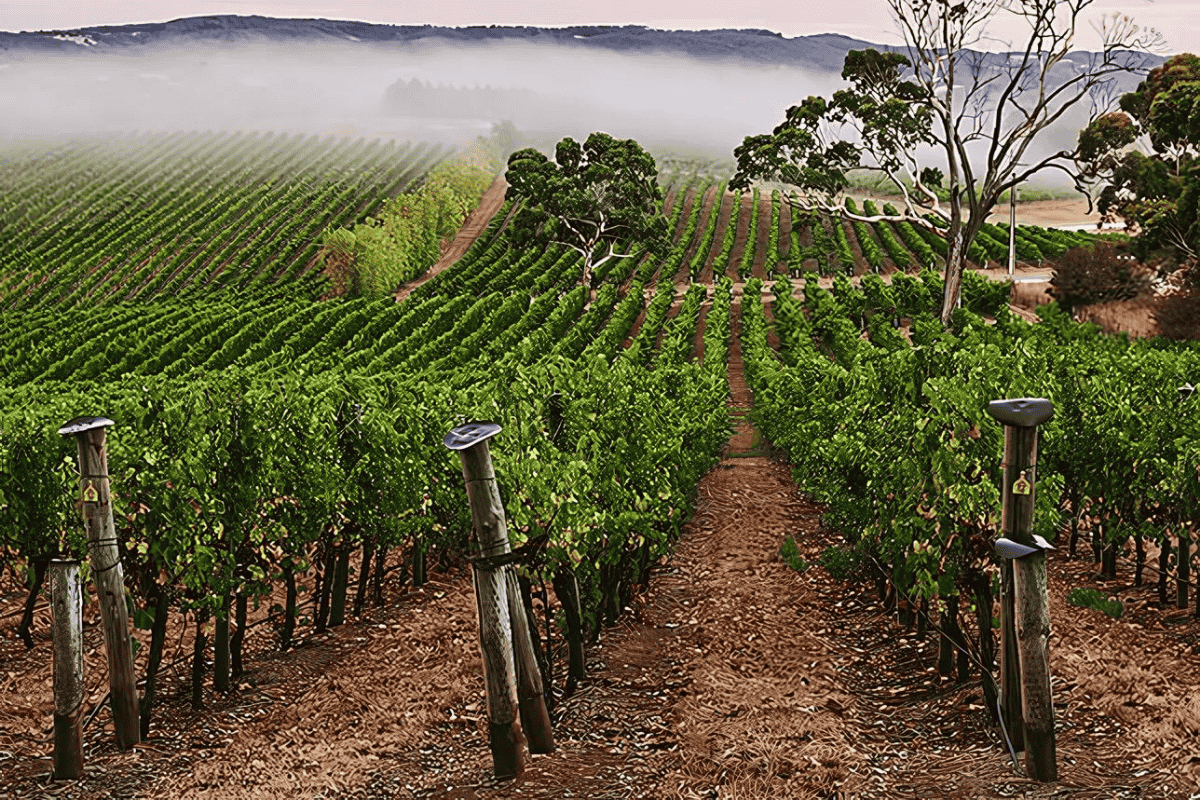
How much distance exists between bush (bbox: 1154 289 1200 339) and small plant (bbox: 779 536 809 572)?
20.5 m

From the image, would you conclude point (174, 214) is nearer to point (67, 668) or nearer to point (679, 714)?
point (67, 668)

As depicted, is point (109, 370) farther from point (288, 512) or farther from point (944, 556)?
point (944, 556)

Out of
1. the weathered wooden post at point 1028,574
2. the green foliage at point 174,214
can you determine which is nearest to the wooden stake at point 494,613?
the weathered wooden post at point 1028,574

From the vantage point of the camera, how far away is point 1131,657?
7516 mm

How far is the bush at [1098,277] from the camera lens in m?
35.0

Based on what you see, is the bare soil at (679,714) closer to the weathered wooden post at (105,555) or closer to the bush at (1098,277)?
the weathered wooden post at (105,555)

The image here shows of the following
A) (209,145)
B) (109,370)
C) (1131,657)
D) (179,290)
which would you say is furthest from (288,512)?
(209,145)

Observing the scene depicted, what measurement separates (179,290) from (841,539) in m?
62.6

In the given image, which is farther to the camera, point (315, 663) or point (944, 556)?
point (315, 663)

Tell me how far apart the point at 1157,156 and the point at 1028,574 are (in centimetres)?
3183

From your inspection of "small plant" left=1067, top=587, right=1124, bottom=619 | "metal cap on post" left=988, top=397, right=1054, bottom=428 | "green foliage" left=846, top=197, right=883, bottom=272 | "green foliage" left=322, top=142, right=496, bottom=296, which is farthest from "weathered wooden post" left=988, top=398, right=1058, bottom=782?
"green foliage" left=322, top=142, right=496, bottom=296

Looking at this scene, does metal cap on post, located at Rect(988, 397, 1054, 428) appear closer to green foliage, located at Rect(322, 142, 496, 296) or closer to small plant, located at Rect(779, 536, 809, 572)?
small plant, located at Rect(779, 536, 809, 572)

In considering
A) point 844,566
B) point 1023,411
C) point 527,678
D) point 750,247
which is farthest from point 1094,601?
point 750,247

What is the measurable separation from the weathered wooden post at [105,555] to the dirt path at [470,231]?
2236 inches
